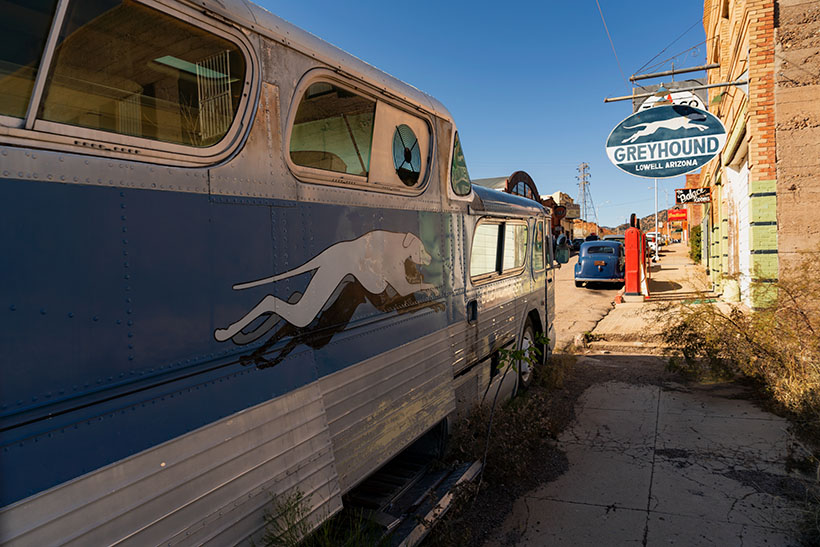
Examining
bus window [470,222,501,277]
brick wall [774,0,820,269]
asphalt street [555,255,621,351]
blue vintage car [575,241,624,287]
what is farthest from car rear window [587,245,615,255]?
bus window [470,222,501,277]

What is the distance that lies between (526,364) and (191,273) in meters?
5.59

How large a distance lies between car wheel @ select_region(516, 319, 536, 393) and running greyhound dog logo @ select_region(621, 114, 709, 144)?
360 centimetres

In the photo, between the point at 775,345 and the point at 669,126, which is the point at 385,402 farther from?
the point at 669,126

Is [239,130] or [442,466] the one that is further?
[442,466]

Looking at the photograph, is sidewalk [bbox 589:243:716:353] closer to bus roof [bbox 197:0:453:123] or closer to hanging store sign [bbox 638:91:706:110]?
hanging store sign [bbox 638:91:706:110]

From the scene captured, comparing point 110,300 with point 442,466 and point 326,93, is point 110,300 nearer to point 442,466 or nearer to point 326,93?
point 326,93

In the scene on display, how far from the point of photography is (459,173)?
15.4 ft

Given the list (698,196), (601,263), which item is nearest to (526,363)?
(601,263)

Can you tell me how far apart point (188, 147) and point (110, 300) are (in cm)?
74

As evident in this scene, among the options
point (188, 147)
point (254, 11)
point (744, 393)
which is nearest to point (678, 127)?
point (744, 393)

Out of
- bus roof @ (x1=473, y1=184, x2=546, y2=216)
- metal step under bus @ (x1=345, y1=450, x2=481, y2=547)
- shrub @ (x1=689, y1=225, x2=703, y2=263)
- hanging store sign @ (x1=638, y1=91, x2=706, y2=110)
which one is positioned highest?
hanging store sign @ (x1=638, y1=91, x2=706, y2=110)

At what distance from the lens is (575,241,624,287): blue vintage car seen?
63.0 ft

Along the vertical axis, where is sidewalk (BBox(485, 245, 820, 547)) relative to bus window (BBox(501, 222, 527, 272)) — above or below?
below

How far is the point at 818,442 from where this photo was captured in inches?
171
